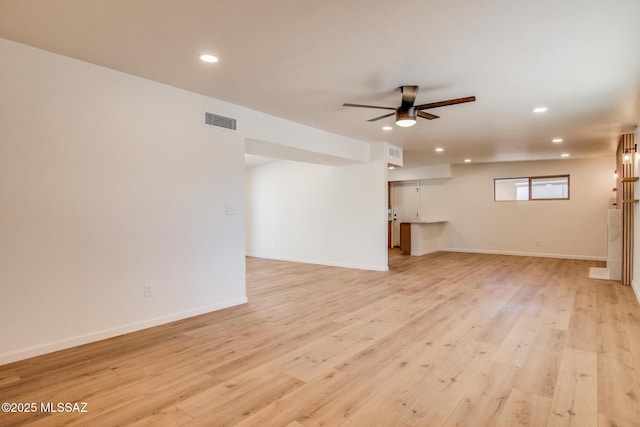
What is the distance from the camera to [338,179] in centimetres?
740

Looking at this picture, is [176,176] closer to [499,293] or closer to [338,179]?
[338,179]

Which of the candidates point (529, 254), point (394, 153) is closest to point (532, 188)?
point (529, 254)

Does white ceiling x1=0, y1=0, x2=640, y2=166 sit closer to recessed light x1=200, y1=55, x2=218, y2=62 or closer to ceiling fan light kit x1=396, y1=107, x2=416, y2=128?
recessed light x1=200, y1=55, x2=218, y2=62

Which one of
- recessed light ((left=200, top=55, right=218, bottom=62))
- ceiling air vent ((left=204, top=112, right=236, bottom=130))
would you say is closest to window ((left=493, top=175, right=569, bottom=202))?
ceiling air vent ((left=204, top=112, right=236, bottom=130))

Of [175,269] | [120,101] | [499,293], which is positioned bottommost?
[499,293]

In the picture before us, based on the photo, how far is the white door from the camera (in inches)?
→ 428

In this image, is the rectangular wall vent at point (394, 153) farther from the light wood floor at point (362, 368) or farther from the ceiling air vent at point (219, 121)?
the ceiling air vent at point (219, 121)

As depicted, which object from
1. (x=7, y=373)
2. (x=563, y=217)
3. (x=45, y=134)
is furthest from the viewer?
(x=563, y=217)

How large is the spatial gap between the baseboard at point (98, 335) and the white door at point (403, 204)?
7.82 meters

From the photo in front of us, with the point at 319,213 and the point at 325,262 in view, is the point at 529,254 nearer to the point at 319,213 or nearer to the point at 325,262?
the point at 325,262

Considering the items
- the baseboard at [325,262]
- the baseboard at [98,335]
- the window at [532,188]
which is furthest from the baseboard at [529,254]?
the baseboard at [98,335]

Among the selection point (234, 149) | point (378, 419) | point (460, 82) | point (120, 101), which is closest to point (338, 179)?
point (234, 149)

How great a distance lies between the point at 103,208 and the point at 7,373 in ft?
4.76

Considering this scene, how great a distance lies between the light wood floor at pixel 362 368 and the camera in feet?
6.65
